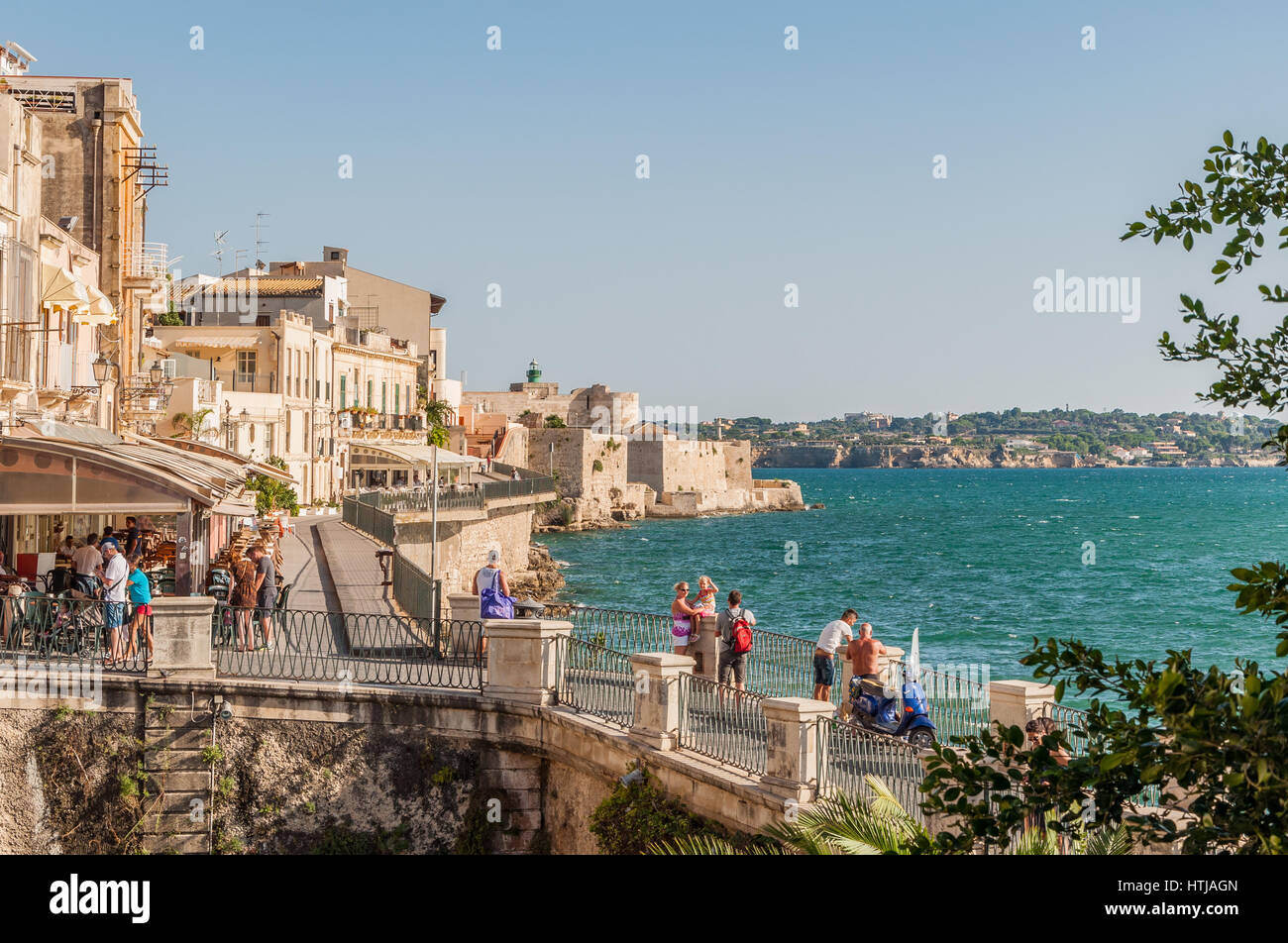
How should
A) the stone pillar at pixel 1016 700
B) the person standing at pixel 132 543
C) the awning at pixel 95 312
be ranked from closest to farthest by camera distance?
the stone pillar at pixel 1016 700 → the person standing at pixel 132 543 → the awning at pixel 95 312

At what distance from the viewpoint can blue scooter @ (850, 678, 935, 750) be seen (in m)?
12.1

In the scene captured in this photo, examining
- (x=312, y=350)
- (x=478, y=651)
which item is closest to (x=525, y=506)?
(x=312, y=350)

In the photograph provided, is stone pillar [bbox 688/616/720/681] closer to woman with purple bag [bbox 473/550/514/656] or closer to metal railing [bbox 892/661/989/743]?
woman with purple bag [bbox 473/550/514/656]

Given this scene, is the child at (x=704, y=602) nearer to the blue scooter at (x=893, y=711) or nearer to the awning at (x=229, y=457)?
the blue scooter at (x=893, y=711)

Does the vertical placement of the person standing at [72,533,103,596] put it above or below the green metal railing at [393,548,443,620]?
above

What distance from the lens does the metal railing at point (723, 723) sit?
37.1 feet

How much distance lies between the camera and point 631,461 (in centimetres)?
10838

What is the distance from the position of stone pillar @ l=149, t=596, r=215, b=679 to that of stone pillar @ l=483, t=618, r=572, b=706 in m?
2.93

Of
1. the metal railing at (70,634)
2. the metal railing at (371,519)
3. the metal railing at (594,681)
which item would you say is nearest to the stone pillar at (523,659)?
the metal railing at (594,681)

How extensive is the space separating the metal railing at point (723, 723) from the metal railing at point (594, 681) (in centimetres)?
88

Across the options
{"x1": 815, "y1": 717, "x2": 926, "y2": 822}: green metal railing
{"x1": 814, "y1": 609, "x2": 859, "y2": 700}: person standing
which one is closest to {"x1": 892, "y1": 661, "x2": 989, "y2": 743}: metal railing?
{"x1": 814, "y1": 609, "x2": 859, "y2": 700}: person standing

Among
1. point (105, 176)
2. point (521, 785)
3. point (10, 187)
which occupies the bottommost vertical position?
point (521, 785)
